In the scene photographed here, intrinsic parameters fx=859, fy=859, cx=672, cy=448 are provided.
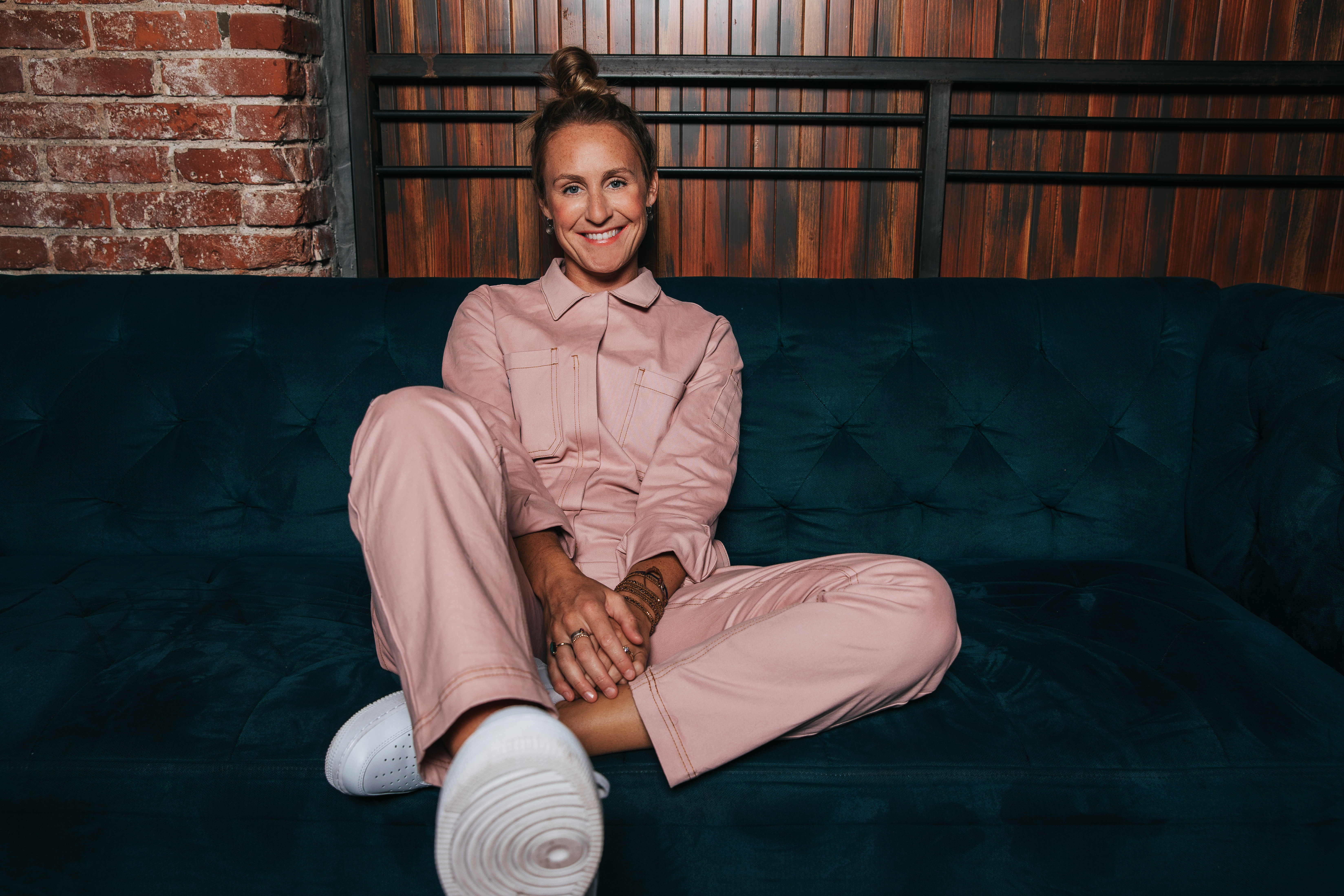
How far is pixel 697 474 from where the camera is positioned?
135 cm

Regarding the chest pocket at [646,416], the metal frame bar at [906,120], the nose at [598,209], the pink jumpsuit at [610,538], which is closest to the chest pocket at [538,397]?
the pink jumpsuit at [610,538]

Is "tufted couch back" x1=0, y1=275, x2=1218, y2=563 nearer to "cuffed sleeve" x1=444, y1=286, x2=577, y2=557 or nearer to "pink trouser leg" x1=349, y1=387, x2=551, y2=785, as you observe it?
"cuffed sleeve" x1=444, y1=286, x2=577, y2=557

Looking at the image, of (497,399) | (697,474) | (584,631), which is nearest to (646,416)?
(697,474)

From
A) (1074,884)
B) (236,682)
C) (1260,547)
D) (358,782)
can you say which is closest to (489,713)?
(358,782)

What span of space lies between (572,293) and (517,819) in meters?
0.94

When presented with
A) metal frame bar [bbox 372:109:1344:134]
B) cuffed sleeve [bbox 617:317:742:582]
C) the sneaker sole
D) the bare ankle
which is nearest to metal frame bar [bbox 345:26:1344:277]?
metal frame bar [bbox 372:109:1344:134]

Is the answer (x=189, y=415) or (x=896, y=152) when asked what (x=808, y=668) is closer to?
(x=189, y=415)

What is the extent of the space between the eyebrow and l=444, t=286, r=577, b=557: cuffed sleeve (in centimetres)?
23

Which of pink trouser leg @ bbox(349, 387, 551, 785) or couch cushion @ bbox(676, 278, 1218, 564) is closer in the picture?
pink trouser leg @ bbox(349, 387, 551, 785)

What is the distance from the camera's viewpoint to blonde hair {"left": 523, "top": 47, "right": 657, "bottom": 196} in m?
1.45

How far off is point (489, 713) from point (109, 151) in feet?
5.40

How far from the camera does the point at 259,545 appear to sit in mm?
1562

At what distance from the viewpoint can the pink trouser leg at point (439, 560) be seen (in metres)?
0.84

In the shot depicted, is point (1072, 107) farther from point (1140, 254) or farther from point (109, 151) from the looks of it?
point (109, 151)
